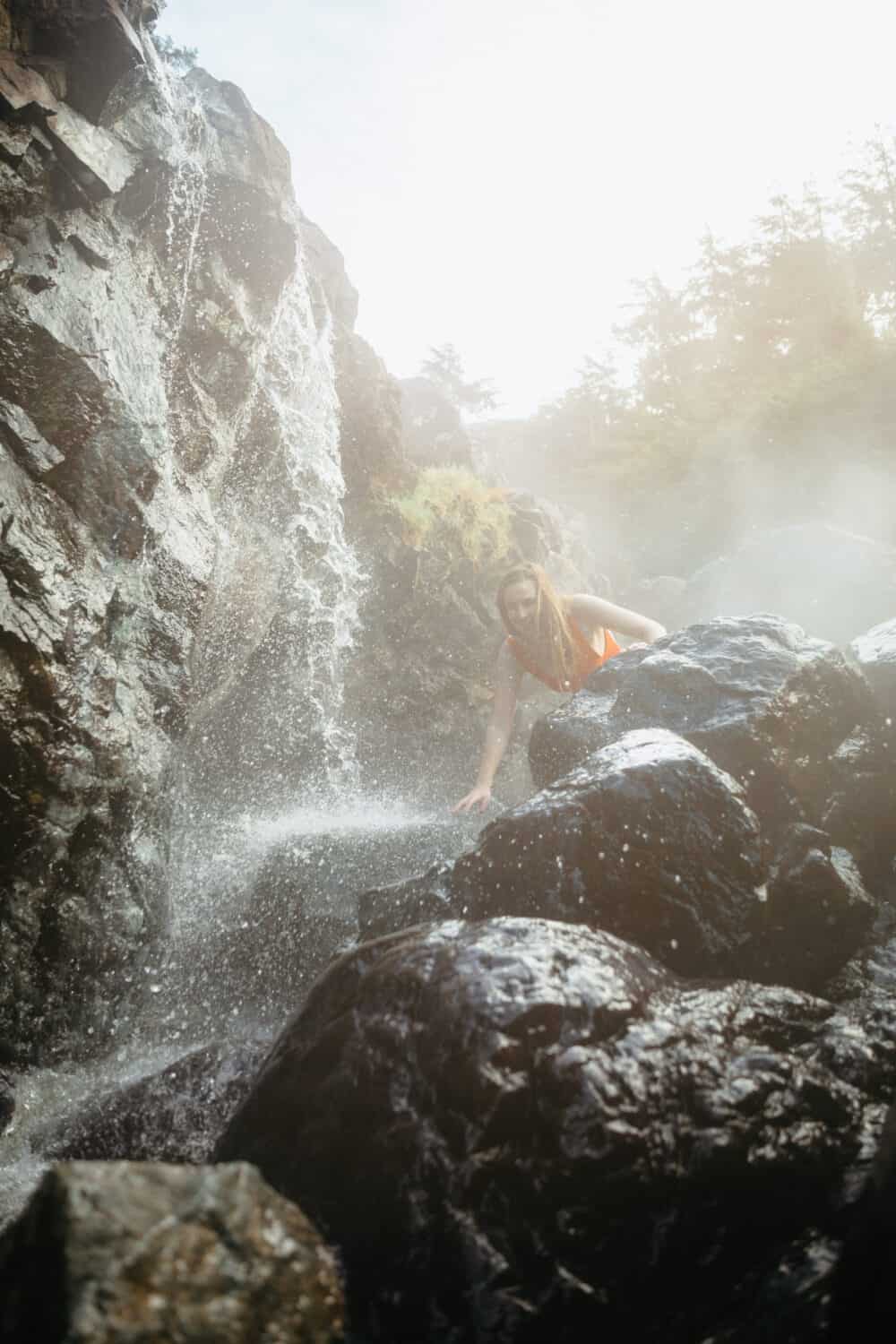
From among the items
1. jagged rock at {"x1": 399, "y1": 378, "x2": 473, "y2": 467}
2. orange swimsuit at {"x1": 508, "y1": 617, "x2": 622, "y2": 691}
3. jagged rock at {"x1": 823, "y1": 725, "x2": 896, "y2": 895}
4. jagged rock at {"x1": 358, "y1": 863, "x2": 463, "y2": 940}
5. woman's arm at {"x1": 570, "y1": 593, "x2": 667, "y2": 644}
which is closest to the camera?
jagged rock at {"x1": 358, "y1": 863, "x2": 463, "y2": 940}

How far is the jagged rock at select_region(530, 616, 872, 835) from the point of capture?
171 inches

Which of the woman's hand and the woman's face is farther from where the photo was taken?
the woman's face

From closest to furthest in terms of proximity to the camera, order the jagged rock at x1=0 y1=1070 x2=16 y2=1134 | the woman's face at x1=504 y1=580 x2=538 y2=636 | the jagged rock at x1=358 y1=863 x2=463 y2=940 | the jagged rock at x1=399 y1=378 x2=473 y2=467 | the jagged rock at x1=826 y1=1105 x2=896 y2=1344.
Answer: the jagged rock at x1=826 y1=1105 x2=896 y2=1344
the jagged rock at x1=0 y1=1070 x2=16 y2=1134
the jagged rock at x1=358 y1=863 x2=463 y2=940
the woman's face at x1=504 y1=580 x2=538 y2=636
the jagged rock at x1=399 y1=378 x2=473 y2=467

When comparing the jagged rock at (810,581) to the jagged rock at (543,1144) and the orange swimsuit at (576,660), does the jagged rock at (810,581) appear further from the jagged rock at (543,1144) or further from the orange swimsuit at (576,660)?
the jagged rock at (543,1144)

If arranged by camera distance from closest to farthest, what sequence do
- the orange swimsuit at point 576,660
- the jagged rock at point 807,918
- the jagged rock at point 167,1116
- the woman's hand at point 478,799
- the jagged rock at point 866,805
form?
the jagged rock at point 167,1116 → the jagged rock at point 807,918 → the jagged rock at point 866,805 → the woman's hand at point 478,799 → the orange swimsuit at point 576,660

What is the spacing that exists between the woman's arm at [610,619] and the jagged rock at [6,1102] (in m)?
5.61

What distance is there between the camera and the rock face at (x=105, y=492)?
430 cm

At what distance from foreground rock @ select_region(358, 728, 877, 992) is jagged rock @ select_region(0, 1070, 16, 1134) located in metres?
2.79

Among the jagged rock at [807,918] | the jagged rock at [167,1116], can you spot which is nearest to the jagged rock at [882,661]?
the jagged rock at [807,918]

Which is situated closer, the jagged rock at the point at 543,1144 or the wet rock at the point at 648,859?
the jagged rock at the point at 543,1144

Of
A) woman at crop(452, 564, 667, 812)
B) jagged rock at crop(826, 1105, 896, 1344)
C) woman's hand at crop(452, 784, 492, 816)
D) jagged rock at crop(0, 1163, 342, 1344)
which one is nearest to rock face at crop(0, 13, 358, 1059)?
woman's hand at crop(452, 784, 492, 816)

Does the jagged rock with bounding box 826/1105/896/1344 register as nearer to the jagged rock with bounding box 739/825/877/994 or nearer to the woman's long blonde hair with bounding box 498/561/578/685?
the jagged rock with bounding box 739/825/877/994

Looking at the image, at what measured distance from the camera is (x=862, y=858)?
455cm

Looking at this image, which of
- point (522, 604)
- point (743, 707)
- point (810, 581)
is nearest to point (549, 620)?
point (522, 604)
